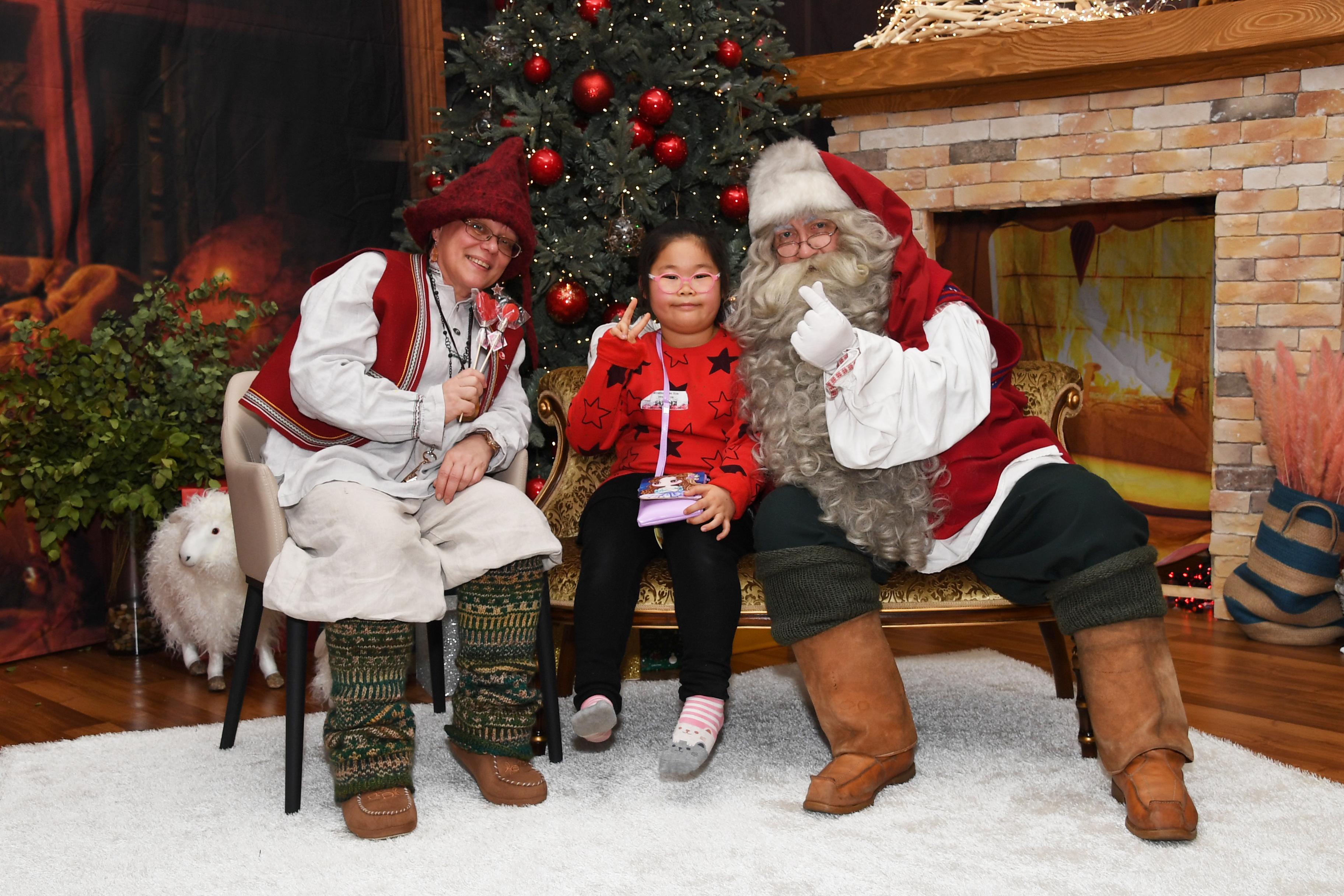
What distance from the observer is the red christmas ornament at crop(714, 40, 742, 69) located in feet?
11.6

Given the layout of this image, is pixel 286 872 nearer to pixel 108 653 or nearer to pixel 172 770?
pixel 172 770

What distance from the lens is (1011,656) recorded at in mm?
3438

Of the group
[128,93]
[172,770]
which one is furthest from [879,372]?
[128,93]

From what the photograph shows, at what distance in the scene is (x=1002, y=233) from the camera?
14.6 feet

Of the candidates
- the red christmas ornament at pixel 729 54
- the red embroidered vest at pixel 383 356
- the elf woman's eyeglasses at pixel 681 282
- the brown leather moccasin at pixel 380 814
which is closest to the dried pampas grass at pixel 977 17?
the red christmas ornament at pixel 729 54

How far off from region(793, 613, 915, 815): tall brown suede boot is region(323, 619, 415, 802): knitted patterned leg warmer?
0.77m

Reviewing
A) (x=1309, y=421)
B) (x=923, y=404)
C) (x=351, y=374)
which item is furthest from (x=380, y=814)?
(x=1309, y=421)

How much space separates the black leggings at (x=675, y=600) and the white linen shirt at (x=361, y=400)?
0.37m

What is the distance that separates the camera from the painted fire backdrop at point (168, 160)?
3434 millimetres

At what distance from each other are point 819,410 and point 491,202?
2.61ft

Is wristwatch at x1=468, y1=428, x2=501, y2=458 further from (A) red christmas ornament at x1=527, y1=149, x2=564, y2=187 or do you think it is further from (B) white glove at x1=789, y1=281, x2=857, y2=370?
(A) red christmas ornament at x1=527, y1=149, x2=564, y2=187

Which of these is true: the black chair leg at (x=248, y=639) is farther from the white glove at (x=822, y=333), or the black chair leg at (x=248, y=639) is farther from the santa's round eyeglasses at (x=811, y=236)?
the santa's round eyeglasses at (x=811, y=236)

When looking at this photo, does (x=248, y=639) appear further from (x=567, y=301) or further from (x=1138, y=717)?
(x=1138, y=717)

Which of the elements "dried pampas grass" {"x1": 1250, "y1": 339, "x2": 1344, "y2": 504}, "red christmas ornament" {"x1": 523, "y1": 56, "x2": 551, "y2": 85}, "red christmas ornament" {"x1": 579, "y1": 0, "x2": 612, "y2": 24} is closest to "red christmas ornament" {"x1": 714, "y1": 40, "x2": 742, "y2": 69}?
"red christmas ornament" {"x1": 579, "y1": 0, "x2": 612, "y2": 24}
